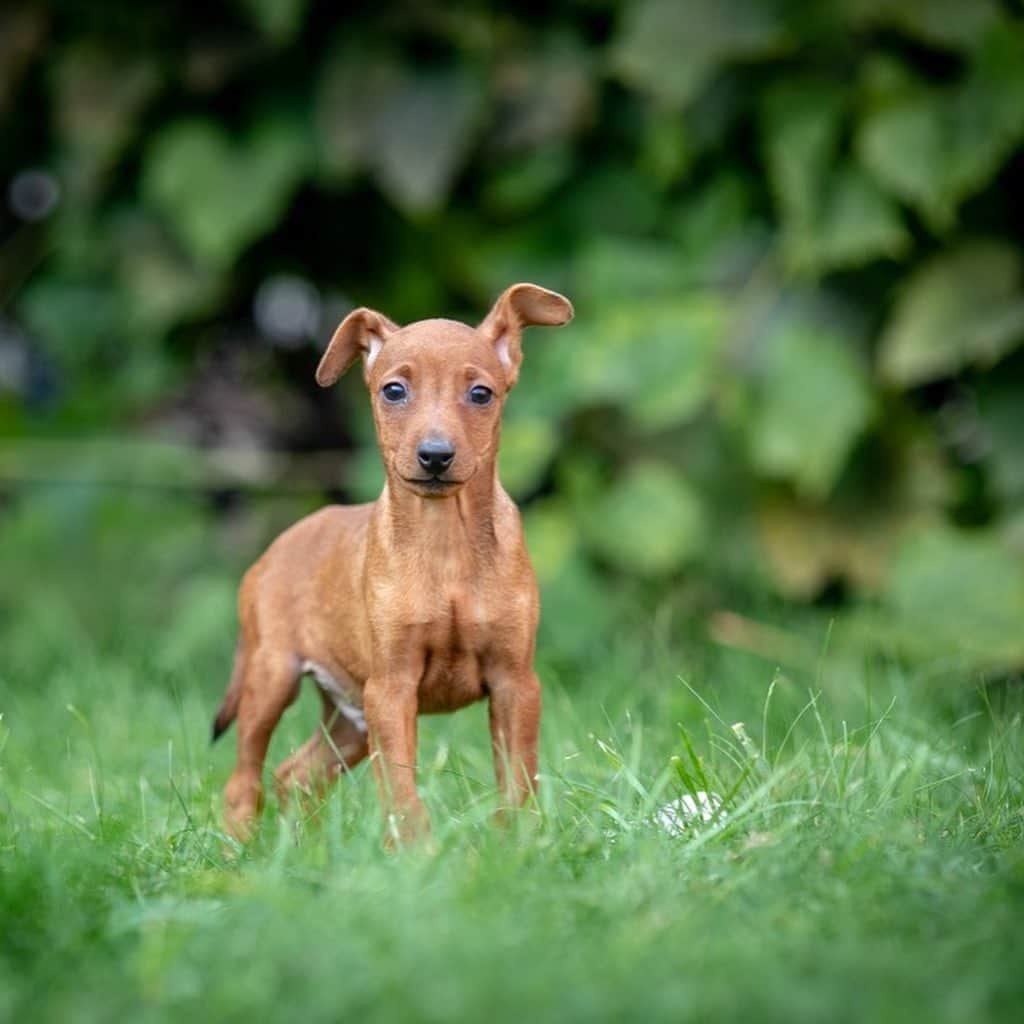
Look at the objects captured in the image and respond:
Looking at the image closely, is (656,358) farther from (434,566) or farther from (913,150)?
(434,566)

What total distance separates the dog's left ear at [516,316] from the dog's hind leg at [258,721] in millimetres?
818

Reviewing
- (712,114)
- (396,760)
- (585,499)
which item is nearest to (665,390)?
(585,499)

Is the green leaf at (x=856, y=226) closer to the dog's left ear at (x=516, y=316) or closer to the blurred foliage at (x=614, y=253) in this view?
the blurred foliage at (x=614, y=253)

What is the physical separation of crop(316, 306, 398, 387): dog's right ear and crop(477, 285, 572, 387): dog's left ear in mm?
206

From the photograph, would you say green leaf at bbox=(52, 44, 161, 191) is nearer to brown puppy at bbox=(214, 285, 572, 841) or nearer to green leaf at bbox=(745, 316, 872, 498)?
green leaf at bbox=(745, 316, 872, 498)

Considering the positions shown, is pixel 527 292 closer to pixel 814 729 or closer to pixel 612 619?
pixel 814 729

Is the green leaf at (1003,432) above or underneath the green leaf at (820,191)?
underneath

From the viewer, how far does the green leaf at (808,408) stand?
19.2ft

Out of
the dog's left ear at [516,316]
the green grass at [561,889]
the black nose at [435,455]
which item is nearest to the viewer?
the green grass at [561,889]

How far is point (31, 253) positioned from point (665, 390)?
3171 mm

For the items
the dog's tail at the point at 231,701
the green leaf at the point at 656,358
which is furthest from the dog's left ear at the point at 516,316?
the green leaf at the point at 656,358

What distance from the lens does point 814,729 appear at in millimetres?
4137

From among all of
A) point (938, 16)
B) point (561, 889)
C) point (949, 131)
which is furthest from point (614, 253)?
point (561, 889)

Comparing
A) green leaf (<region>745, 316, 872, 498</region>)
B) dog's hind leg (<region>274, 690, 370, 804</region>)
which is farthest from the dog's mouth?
green leaf (<region>745, 316, 872, 498</region>)
